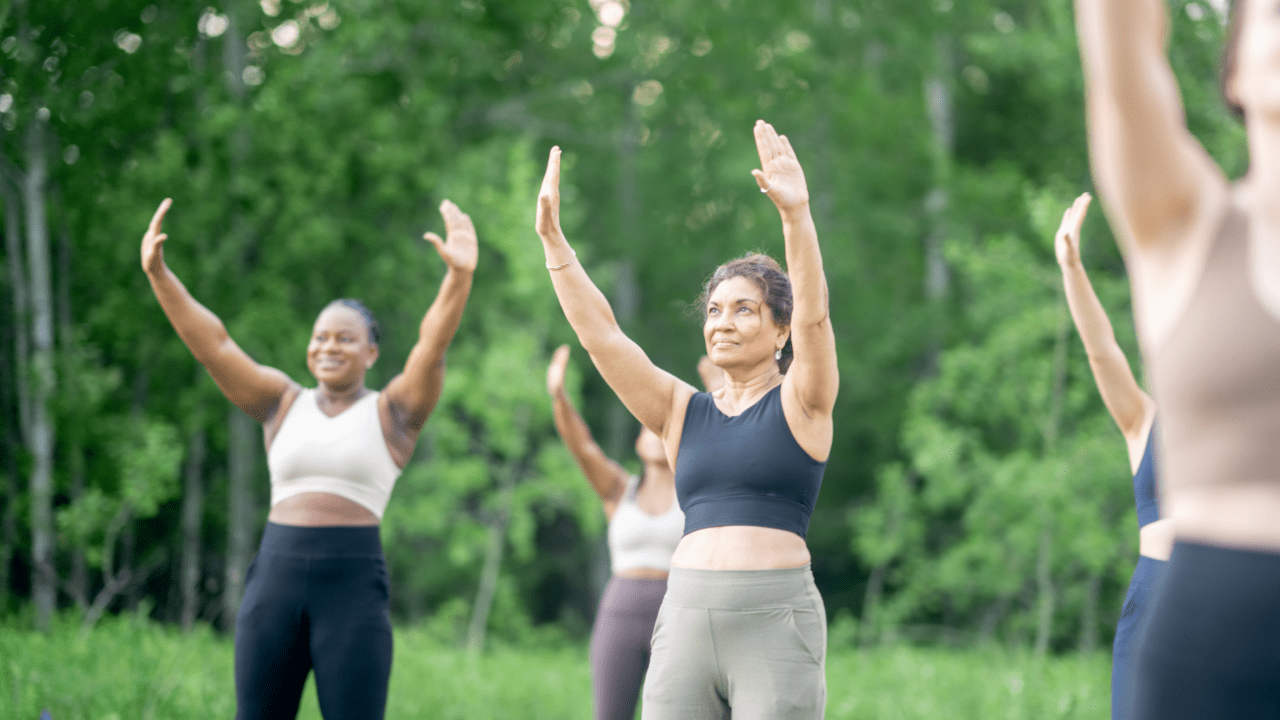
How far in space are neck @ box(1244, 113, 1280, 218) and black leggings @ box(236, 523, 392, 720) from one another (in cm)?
301

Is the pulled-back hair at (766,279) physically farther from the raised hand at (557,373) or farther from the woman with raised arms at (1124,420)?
the raised hand at (557,373)

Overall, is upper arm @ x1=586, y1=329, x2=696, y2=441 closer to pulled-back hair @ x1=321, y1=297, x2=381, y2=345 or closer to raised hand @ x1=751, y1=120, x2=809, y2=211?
raised hand @ x1=751, y1=120, x2=809, y2=211

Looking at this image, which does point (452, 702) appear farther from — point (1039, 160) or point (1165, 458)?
point (1039, 160)

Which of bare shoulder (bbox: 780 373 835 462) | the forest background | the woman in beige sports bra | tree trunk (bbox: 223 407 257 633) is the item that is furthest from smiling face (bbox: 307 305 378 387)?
tree trunk (bbox: 223 407 257 633)

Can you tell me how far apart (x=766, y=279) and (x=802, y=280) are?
442 millimetres

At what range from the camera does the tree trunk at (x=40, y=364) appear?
8523 mm

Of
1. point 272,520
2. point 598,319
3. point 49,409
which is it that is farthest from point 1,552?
point 598,319

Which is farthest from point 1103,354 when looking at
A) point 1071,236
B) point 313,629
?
point 313,629

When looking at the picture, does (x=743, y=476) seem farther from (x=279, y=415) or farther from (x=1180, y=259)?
(x=279, y=415)

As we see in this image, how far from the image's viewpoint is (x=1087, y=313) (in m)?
3.50

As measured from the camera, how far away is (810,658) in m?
2.56

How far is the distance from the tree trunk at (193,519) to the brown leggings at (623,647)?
684cm

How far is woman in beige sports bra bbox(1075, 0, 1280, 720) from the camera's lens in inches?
54.1

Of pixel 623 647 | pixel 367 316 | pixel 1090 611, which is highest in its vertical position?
pixel 367 316
